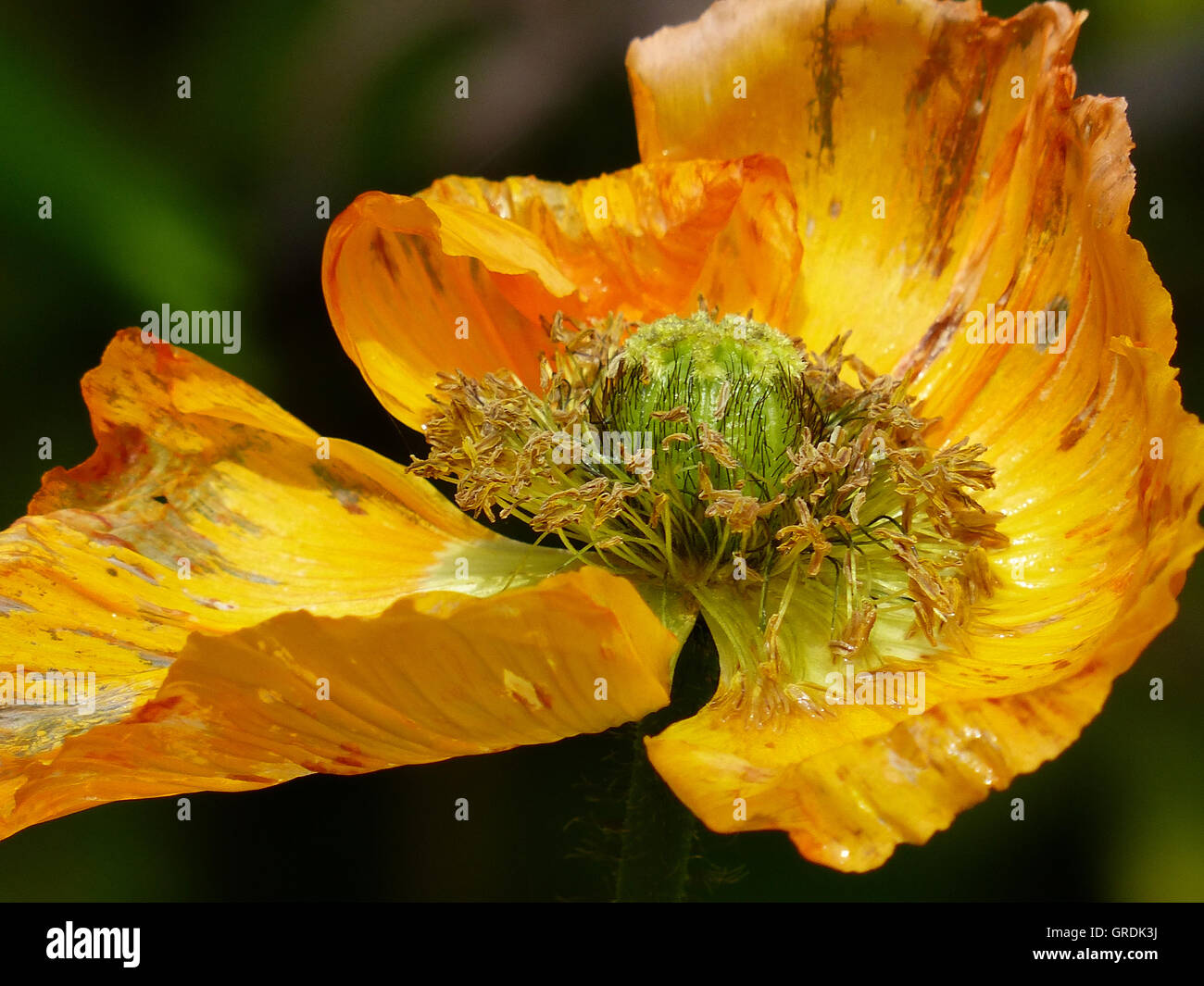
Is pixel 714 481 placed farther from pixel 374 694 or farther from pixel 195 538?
pixel 195 538

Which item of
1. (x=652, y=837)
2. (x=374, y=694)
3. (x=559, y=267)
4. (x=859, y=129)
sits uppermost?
(x=859, y=129)

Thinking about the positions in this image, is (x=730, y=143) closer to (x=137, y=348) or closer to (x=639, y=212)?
(x=639, y=212)

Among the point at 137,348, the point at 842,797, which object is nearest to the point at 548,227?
the point at 137,348

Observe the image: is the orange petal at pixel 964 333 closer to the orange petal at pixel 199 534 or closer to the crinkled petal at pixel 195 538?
the crinkled petal at pixel 195 538

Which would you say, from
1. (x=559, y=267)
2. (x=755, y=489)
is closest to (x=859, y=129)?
(x=559, y=267)

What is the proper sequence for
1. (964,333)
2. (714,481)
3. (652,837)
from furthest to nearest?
1. (964,333)
2. (714,481)
3. (652,837)

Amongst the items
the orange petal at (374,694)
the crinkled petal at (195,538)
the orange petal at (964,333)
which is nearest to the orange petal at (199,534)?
the crinkled petal at (195,538)
